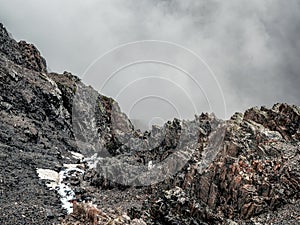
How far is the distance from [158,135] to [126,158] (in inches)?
391

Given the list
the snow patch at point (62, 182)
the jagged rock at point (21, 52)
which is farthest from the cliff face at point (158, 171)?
the jagged rock at point (21, 52)

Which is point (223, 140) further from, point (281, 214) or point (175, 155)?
point (281, 214)

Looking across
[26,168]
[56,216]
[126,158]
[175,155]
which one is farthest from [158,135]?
[56,216]

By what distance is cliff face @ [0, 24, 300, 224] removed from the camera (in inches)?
1393

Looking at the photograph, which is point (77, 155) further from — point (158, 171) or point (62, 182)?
point (158, 171)

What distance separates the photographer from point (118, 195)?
4994 centimetres

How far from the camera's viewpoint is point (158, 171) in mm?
53062

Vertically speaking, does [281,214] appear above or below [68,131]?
below

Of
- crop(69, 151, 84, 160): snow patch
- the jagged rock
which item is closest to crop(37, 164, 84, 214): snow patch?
crop(69, 151, 84, 160): snow patch

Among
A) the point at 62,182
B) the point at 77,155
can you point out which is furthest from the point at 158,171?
the point at 77,155

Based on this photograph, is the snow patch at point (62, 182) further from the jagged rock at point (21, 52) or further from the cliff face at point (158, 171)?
the jagged rock at point (21, 52)

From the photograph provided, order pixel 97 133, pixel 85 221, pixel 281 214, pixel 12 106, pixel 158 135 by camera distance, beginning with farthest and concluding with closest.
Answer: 1. pixel 97 133
2. pixel 12 106
3. pixel 158 135
4. pixel 281 214
5. pixel 85 221

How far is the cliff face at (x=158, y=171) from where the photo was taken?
116ft

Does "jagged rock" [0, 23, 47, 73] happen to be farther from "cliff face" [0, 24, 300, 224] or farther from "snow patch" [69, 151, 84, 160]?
"snow patch" [69, 151, 84, 160]
